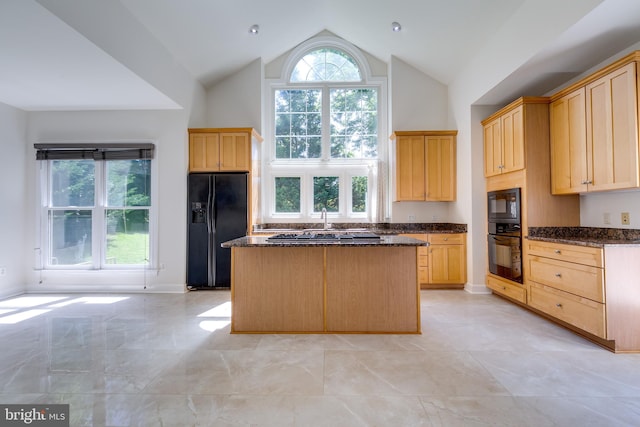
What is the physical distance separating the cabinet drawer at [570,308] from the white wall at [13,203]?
22.0ft

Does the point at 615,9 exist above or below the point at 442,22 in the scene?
below

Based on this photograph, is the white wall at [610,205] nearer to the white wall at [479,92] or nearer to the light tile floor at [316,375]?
the white wall at [479,92]

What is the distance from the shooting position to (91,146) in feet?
14.8

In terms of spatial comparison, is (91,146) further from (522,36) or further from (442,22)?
(522,36)

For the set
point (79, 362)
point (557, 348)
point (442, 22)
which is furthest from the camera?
point (442, 22)

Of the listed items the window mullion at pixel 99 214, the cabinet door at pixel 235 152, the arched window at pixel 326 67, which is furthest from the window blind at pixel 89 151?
the arched window at pixel 326 67

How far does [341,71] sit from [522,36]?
3.09 meters

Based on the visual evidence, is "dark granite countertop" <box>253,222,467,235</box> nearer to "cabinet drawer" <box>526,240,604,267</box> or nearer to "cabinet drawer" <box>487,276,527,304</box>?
"cabinet drawer" <box>487,276,527,304</box>

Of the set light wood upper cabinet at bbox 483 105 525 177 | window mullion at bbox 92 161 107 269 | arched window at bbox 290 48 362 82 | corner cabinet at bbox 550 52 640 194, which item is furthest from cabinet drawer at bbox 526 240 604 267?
window mullion at bbox 92 161 107 269

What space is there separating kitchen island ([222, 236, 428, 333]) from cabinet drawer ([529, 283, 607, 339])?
4.55ft

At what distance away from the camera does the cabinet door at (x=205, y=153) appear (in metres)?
4.56

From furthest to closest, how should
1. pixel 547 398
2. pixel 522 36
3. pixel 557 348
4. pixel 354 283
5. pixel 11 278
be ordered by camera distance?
pixel 11 278, pixel 522 36, pixel 354 283, pixel 557 348, pixel 547 398

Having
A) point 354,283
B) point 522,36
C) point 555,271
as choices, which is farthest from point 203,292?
point 522,36

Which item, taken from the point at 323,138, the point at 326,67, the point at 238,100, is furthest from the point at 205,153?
the point at 326,67
